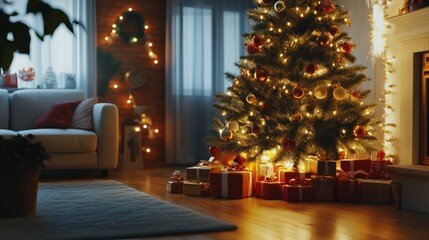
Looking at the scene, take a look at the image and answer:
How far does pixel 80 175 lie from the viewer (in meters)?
5.18

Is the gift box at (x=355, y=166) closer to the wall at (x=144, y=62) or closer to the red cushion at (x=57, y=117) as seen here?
the red cushion at (x=57, y=117)

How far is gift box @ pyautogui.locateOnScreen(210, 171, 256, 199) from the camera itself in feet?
12.3

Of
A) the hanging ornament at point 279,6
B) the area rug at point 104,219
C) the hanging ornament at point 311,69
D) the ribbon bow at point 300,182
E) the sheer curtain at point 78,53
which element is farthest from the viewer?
the sheer curtain at point 78,53

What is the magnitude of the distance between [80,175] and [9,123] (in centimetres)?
90

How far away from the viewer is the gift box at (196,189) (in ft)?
12.6

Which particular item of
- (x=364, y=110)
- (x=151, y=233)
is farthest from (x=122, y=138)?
(x=151, y=233)

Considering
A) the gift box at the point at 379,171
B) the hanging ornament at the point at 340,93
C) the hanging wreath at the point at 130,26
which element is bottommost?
the gift box at the point at 379,171

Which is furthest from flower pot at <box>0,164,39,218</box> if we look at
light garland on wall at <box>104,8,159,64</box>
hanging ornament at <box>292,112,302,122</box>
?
light garland on wall at <box>104,8,159,64</box>

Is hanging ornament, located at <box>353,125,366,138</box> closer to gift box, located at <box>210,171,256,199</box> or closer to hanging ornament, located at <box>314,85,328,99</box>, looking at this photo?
hanging ornament, located at <box>314,85,328,99</box>

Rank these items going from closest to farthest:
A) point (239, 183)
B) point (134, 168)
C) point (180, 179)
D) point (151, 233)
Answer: point (151, 233) < point (239, 183) < point (180, 179) < point (134, 168)

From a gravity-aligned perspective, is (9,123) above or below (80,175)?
above

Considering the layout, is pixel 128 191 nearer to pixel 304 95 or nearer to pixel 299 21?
pixel 304 95

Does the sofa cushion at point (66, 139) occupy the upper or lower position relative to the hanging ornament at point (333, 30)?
lower

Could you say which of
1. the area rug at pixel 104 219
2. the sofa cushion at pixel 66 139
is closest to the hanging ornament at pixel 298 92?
the area rug at pixel 104 219
